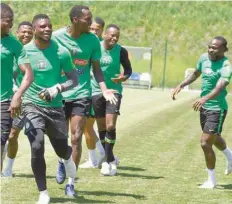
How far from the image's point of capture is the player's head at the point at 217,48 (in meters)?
10.5

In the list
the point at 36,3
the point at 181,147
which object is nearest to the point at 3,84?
the point at 181,147

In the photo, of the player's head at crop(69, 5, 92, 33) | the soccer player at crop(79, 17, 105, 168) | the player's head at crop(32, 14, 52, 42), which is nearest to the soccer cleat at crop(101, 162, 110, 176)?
the soccer player at crop(79, 17, 105, 168)

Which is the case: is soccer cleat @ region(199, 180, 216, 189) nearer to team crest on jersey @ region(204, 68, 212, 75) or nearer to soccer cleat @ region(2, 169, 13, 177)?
team crest on jersey @ region(204, 68, 212, 75)

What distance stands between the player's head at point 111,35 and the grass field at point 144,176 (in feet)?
6.40

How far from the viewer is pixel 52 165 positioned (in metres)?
12.0

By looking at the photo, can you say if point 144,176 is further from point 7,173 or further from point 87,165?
point 7,173

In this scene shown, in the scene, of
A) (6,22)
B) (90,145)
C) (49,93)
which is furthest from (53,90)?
(90,145)

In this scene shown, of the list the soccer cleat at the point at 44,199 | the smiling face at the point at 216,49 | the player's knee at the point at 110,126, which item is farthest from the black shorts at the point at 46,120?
the player's knee at the point at 110,126

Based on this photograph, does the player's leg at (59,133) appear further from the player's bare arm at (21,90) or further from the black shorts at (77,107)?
the black shorts at (77,107)

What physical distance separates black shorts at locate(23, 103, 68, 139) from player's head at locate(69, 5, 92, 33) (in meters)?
1.32

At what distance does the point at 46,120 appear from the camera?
8.62m

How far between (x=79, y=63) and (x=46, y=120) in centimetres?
133

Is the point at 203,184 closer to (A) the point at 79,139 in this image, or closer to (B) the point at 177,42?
(A) the point at 79,139

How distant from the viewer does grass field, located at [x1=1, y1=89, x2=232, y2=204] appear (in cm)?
946
